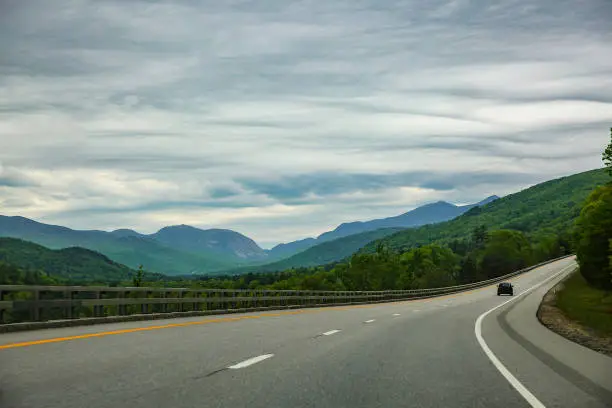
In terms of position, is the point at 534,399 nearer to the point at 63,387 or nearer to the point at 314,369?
the point at 314,369

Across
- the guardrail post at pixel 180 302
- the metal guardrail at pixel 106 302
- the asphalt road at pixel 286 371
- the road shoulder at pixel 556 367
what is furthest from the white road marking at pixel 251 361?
the guardrail post at pixel 180 302

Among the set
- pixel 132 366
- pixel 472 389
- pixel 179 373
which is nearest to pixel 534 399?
pixel 472 389

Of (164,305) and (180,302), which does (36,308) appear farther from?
(180,302)

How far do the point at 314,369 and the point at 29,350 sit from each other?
484cm

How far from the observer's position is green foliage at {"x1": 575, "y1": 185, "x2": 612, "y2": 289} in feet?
303

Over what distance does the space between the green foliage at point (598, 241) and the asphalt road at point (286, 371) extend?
77.6m

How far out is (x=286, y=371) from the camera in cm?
1175

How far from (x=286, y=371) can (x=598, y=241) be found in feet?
295

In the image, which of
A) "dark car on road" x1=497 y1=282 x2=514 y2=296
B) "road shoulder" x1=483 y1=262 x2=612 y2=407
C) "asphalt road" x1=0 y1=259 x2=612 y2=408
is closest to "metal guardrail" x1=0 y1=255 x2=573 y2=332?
"asphalt road" x1=0 y1=259 x2=612 y2=408

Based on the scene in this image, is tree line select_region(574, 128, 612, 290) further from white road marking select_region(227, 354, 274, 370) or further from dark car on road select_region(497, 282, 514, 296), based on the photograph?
white road marking select_region(227, 354, 274, 370)

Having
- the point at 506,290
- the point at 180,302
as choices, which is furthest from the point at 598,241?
the point at 180,302

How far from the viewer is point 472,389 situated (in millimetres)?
10547

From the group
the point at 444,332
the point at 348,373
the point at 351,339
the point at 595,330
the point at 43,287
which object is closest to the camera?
the point at 348,373

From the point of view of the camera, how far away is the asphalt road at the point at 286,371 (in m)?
9.15
